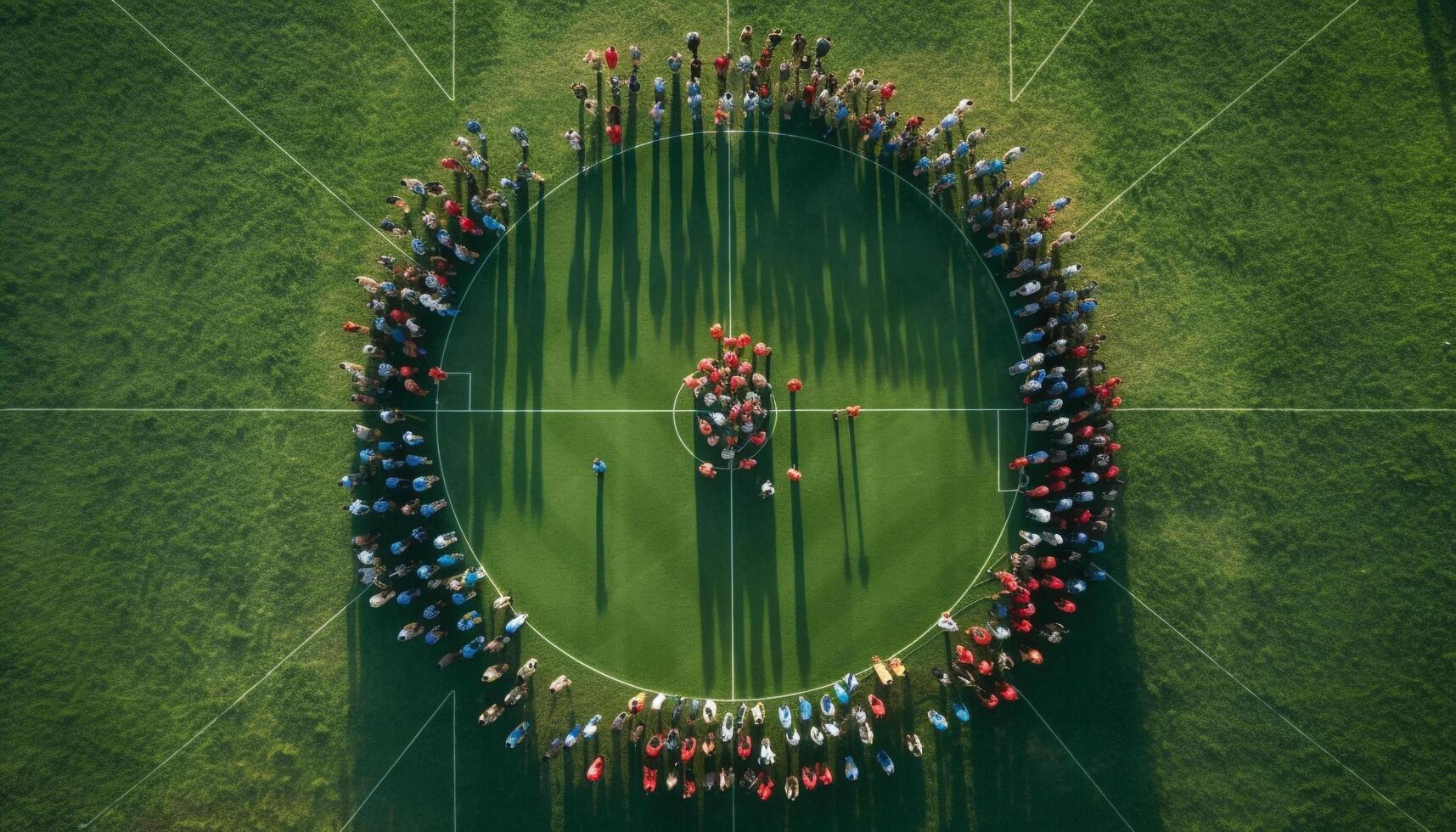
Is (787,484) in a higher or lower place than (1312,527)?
higher

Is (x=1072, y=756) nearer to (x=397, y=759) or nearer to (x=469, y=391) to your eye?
(x=397, y=759)

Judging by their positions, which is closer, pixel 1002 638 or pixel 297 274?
pixel 1002 638

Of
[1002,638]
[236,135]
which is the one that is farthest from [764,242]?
[236,135]

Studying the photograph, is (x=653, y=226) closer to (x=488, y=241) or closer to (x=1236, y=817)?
(x=488, y=241)

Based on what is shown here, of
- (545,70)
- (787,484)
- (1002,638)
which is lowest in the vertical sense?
(1002,638)

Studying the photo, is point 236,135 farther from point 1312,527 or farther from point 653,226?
point 1312,527
